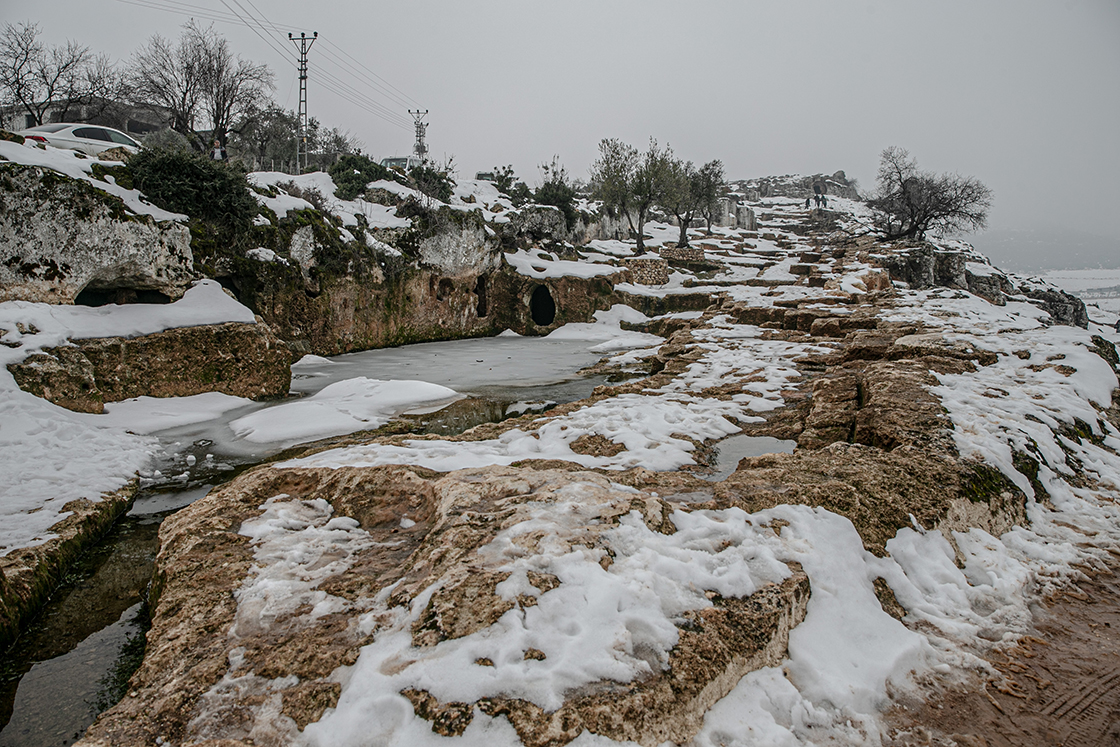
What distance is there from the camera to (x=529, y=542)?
2711 mm

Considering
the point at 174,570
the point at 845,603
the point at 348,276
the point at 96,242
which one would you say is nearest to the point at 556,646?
the point at 845,603

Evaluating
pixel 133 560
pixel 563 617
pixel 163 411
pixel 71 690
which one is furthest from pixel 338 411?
pixel 563 617

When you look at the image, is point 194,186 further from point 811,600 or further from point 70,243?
point 811,600

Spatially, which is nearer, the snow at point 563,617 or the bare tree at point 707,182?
the snow at point 563,617

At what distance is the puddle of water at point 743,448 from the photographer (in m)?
5.07

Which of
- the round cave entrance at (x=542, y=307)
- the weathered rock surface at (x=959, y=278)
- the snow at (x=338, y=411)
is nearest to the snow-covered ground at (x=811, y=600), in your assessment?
→ the snow at (x=338, y=411)

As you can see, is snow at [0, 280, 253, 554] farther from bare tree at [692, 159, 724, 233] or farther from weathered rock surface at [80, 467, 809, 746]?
bare tree at [692, 159, 724, 233]

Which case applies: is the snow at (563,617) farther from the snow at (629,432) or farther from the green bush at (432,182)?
the green bush at (432,182)

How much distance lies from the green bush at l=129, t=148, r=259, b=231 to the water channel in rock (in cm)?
383

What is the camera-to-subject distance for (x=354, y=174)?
22.1 meters

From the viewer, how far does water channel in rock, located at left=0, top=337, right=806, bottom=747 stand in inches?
102

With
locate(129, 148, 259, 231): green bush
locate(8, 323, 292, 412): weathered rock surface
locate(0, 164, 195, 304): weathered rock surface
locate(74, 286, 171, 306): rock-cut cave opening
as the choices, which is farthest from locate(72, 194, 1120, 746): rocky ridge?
locate(129, 148, 259, 231): green bush

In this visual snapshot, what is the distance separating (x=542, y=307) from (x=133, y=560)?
20719mm

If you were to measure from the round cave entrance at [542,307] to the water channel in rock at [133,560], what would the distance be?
1116 cm
